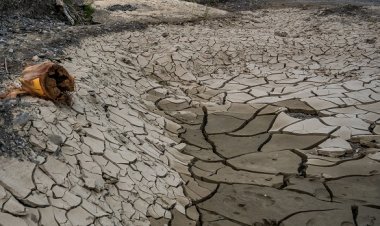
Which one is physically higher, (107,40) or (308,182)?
(107,40)

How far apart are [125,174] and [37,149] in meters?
0.66

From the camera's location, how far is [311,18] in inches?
301

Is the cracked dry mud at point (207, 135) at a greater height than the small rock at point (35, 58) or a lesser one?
lesser

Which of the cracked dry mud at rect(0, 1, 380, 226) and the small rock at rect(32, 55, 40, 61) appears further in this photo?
the small rock at rect(32, 55, 40, 61)

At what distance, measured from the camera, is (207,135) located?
4.23 m

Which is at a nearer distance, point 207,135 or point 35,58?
point 207,135

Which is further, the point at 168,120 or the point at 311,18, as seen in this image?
the point at 311,18

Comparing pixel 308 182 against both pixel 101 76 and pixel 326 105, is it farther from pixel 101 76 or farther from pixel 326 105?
pixel 101 76

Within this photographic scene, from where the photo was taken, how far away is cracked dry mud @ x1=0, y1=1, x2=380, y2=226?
2.82 meters

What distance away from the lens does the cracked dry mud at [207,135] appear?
282 cm

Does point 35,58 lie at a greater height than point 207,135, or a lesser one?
greater

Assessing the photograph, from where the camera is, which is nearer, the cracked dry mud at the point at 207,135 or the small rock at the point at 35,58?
the cracked dry mud at the point at 207,135

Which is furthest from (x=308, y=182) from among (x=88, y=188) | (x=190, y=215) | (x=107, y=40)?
(x=107, y=40)

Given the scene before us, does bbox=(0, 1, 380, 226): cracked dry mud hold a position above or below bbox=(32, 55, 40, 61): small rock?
below
